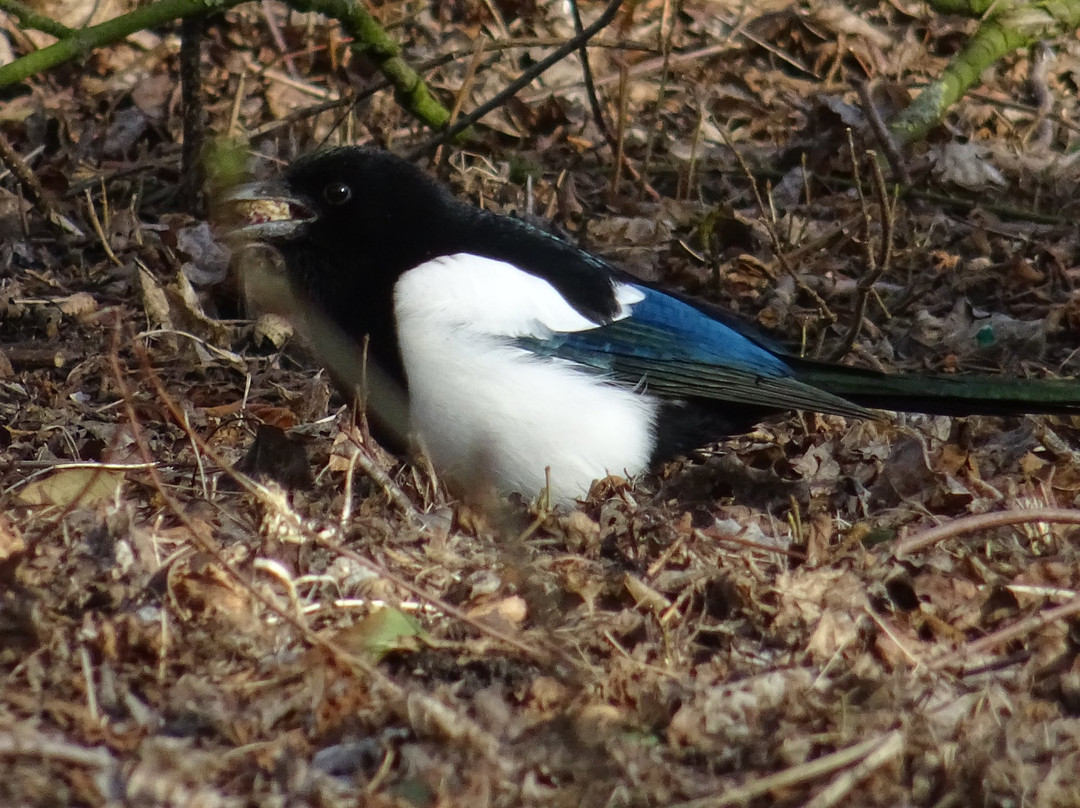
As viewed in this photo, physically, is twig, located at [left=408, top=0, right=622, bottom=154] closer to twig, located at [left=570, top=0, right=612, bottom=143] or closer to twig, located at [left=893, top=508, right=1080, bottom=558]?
twig, located at [left=570, top=0, right=612, bottom=143]

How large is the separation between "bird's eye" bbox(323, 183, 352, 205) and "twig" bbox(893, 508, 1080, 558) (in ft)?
5.78

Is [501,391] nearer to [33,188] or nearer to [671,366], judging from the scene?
[671,366]

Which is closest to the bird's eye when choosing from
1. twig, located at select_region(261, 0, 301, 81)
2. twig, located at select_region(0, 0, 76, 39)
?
twig, located at select_region(0, 0, 76, 39)

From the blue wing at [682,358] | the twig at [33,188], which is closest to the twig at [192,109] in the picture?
the twig at [33,188]

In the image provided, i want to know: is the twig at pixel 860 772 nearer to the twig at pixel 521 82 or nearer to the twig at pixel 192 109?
the twig at pixel 521 82

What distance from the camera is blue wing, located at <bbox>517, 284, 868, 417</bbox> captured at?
11.6 feet

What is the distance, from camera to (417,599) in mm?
2504

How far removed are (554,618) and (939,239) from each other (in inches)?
118

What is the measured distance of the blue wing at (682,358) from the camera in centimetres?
355

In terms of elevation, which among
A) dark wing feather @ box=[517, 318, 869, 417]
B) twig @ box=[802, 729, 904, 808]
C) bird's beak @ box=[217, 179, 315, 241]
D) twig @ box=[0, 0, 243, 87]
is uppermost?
twig @ box=[0, 0, 243, 87]

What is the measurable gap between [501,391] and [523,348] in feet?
0.51

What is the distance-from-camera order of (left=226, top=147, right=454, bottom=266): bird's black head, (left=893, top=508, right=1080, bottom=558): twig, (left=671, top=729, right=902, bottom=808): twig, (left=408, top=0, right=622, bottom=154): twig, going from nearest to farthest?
(left=671, top=729, right=902, bottom=808): twig → (left=893, top=508, right=1080, bottom=558): twig → (left=226, top=147, right=454, bottom=266): bird's black head → (left=408, top=0, right=622, bottom=154): twig

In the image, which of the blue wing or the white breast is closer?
the white breast

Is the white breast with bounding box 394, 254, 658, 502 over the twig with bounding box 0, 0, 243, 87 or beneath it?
beneath
